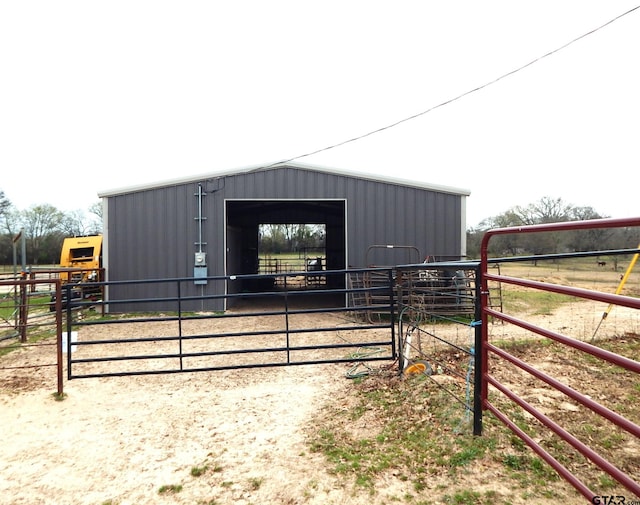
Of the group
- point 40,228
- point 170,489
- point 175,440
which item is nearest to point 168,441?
point 175,440

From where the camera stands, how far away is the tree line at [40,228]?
31891 mm

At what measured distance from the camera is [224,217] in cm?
982

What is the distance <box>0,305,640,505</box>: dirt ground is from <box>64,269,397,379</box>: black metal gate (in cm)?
26

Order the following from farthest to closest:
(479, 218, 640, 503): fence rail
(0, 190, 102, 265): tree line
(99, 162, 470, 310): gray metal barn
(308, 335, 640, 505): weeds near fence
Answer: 1. (0, 190, 102, 265): tree line
2. (99, 162, 470, 310): gray metal barn
3. (308, 335, 640, 505): weeds near fence
4. (479, 218, 640, 503): fence rail

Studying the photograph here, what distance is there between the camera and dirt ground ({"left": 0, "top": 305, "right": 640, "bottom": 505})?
7.94 feet

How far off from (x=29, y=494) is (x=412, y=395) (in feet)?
9.98

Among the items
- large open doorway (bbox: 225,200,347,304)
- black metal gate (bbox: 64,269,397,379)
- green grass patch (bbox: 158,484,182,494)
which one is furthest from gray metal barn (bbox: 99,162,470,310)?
green grass patch (bbox: 158,484,182,494)

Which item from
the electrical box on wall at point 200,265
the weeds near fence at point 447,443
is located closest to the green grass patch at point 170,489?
the weeds near fence at point 447,443

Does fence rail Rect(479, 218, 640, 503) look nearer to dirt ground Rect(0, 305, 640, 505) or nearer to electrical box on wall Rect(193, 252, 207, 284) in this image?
dirt ground Rect(0, 305, 640, 505)

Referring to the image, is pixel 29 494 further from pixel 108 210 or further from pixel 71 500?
pixel 108 210

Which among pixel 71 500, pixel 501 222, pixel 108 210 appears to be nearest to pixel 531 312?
pixel 71 500

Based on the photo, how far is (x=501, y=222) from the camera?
98.3 ft

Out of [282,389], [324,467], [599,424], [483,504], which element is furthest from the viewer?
[282,389]

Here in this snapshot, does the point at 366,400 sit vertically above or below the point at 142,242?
below
